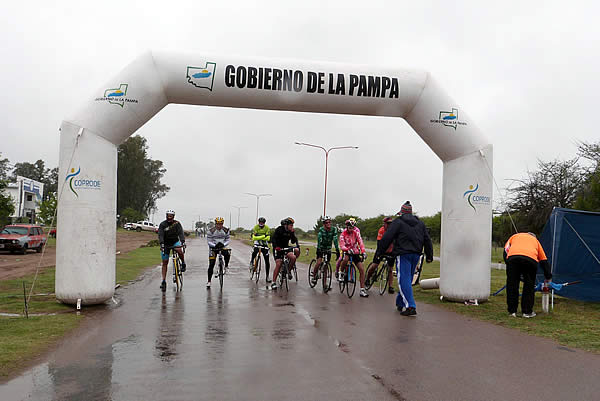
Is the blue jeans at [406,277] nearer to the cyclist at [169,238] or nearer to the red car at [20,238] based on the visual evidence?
the cyclist at [169,238]

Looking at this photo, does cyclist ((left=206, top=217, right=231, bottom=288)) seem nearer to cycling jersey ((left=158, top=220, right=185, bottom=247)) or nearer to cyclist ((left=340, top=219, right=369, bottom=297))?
cycling jersey ((left=158, top=220, right=185, bottom=247))

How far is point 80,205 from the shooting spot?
9.52 m

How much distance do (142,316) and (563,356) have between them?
657 centimetres

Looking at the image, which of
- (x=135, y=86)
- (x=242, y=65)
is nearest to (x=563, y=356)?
(x=242, y=65)

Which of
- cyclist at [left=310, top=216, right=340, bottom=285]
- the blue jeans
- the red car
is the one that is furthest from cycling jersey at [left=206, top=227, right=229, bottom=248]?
the red car

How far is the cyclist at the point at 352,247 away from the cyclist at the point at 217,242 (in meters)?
3.16

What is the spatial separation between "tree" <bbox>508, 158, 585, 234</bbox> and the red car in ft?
89.5

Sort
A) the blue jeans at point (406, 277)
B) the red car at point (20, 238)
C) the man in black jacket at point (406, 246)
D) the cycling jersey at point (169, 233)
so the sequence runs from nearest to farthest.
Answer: the blue jeans at point (406, 277) < the man in black jacket at point (406, 246) < the cycling jersey at point (169, 233) < the red car at point (20, 238)

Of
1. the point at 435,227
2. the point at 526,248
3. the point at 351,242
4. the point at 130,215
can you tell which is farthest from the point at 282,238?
the point at 130,215

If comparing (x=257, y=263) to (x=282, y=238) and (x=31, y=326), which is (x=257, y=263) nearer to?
(x=282, y=238)

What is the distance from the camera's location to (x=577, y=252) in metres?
11.4

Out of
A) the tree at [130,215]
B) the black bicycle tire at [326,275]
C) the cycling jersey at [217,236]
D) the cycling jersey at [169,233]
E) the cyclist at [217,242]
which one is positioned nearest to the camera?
the cycling jersey at [169,233]

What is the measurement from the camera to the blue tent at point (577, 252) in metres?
11.1

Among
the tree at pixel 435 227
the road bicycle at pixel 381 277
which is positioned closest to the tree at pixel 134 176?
the tree at pixel 435 227
